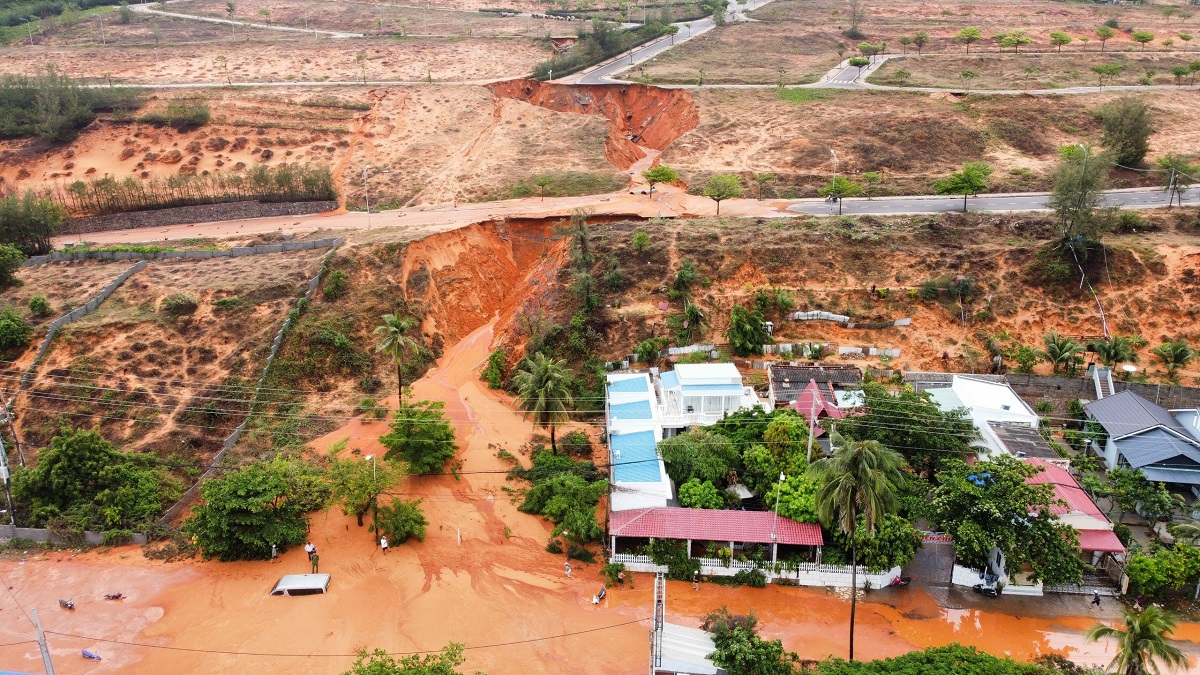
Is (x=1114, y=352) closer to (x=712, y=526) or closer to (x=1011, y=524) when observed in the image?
(x=1011, y=524)

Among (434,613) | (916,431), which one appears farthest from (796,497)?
(434,613)

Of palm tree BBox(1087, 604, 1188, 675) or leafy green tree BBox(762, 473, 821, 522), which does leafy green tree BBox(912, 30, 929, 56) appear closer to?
leafy green tree BBox(762, 473, 821, 522)

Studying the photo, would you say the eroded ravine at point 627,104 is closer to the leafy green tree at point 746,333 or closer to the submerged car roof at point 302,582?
the leafy green tree at point 746,333

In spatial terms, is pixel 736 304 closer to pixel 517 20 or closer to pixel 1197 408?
pixel 1197 408

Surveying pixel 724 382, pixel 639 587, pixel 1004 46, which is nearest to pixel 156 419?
pixel 639 587

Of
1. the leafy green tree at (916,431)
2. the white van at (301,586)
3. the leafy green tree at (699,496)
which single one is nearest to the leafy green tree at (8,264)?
the white van at (301,586)

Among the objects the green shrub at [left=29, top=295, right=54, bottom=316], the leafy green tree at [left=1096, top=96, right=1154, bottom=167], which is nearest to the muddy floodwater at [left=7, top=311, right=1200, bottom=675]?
the green shrub at [left=29, top=295, right=54, bottom=316]
